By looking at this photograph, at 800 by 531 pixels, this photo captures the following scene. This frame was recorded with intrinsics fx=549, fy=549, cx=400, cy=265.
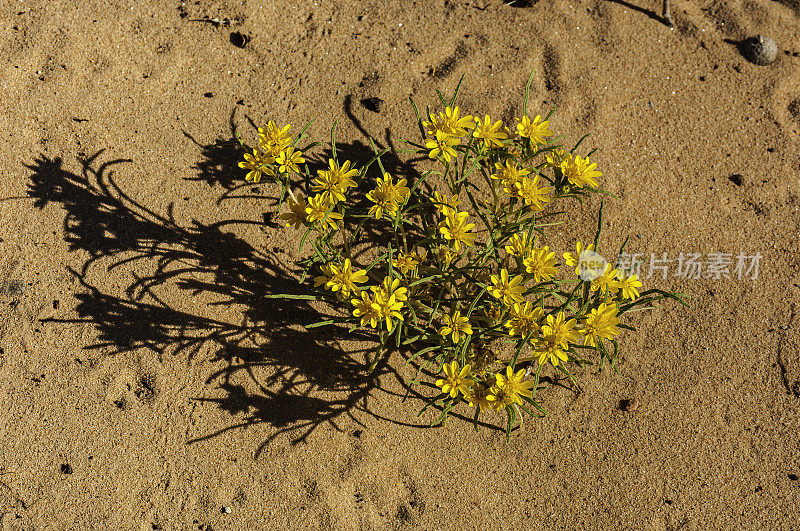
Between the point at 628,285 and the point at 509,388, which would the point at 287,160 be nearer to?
the point at 509,388

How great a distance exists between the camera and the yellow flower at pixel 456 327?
1794mm

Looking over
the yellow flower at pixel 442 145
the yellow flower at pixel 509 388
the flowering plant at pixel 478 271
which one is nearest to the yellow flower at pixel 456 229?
the flowering plant at pixel 478 271

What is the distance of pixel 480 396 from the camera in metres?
1.81

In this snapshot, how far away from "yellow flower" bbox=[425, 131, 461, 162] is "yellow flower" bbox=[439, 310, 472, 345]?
21.0 inches

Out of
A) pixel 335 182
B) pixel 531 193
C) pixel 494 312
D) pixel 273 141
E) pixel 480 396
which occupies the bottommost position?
pixel 480 396

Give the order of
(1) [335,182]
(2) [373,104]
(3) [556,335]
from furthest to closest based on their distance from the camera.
Answer: (2) [373,104] → (1) [335,182] → (3) [556,335]

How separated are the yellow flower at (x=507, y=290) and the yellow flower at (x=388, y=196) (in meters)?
0.39

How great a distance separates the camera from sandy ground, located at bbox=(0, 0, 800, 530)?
2.13m

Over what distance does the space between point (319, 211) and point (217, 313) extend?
2.54 ft

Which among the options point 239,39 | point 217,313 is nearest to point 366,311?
point 217,313

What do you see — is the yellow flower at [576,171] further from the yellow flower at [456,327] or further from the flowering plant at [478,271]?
the yellow flower at [456,327]

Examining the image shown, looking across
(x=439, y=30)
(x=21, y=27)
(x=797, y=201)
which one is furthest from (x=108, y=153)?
(x=797, y=201)

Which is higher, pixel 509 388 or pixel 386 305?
pixel 386 305

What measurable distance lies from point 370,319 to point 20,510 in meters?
1.56
